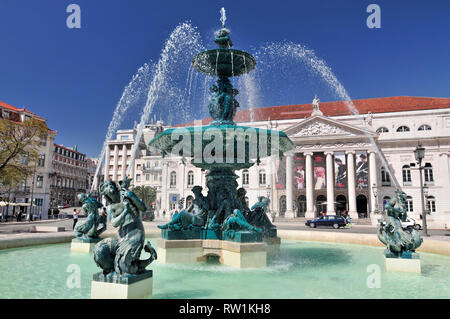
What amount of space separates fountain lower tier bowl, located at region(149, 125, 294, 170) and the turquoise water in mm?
3064

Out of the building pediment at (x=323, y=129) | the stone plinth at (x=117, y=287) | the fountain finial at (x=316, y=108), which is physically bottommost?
the stone plinth at (x=117, y=287)

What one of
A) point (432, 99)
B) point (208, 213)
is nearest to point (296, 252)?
point (208, 213)

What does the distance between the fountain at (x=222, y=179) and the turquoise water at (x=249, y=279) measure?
0.47 m

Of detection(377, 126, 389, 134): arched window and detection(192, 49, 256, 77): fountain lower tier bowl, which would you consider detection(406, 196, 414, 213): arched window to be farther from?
detection(192, 49, 256, 77): fountain lower tier bowl

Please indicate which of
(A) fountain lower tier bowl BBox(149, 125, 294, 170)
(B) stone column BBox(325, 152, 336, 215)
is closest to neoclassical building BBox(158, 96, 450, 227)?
(B) stone column BBox(325, 152, 336, 215)

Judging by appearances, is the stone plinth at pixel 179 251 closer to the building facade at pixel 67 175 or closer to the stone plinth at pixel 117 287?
the stone plinth at pixel 117 287

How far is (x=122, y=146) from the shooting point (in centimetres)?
9056

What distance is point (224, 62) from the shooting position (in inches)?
362

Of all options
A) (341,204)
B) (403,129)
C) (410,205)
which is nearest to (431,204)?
(410,205)

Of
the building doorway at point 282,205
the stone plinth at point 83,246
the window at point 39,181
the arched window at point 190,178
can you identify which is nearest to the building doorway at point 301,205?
the building doorway at point 282,205

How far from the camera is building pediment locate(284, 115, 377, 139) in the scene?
4509 centimetres

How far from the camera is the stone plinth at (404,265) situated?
650 centimetres
